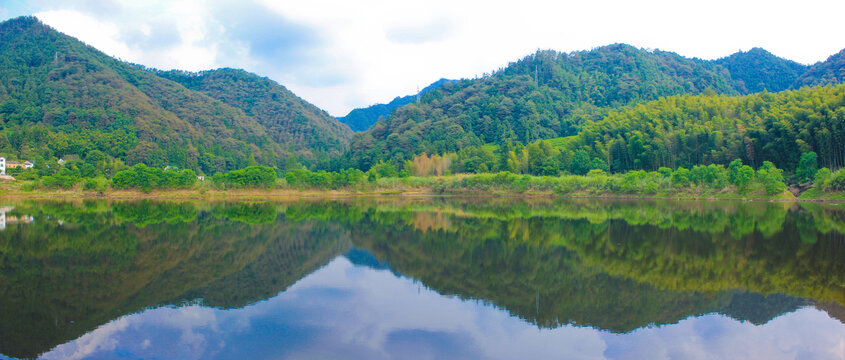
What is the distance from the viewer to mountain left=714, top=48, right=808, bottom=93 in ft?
481

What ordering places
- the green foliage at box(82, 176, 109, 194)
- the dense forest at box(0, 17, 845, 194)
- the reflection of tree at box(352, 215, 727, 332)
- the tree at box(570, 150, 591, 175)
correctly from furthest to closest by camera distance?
1. the tree at box(570, 150, 591, 175)
2. the green foliage at box(82, 176, 109, 194)
3. the dense forest at box(0, 17, 845, 194)
4. the reflection of tree at box(352, 215, 727, 332)

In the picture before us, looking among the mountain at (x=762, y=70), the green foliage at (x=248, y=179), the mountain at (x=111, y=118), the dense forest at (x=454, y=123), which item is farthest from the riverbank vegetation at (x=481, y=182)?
the mountain at (x=762, y=70)

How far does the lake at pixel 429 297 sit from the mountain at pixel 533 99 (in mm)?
73174

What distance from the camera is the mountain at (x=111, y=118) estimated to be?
3278 inches

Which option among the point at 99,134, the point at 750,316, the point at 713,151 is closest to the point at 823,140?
the point at 713,151

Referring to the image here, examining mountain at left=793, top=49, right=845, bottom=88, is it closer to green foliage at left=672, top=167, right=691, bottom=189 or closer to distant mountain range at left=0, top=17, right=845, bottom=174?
distant mountain range at left=0, top=17, right=845, bottom=174

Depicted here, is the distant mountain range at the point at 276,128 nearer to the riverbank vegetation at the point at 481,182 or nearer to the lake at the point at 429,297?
the riverbank vegetation at the point at 481,182

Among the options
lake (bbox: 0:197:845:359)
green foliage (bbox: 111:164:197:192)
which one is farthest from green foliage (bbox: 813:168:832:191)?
green foliage (bbox: 111:164:197:192)

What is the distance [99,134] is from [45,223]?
75.1m

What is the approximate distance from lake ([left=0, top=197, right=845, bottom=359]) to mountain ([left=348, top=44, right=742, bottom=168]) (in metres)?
73.2

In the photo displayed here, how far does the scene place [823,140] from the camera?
130 feet

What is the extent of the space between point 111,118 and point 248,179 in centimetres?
5374

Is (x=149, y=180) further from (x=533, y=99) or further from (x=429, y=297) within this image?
(x=533, y=99)

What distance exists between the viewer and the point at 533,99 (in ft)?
337
